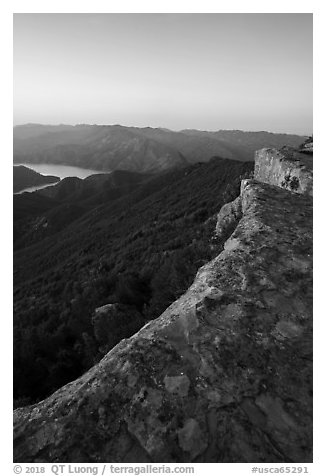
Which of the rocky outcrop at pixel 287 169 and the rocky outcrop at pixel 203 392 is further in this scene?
the rocky outcrop at pixel 287 169

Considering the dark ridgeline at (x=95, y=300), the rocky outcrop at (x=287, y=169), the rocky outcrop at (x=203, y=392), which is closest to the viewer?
the rocky outcrop at (x=203, y=392)

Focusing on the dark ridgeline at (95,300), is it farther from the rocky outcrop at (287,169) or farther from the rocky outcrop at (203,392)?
the rocky outcrop at (203,392)

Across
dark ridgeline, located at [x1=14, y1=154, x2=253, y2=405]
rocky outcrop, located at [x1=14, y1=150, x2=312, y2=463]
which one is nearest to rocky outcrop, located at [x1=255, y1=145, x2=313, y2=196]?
dark ridgeline, located at [x1=14, y1=154, x2=253, y2=405]

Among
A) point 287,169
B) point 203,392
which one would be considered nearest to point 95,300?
point 287,169

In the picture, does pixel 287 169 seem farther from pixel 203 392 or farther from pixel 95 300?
pixel 95 300

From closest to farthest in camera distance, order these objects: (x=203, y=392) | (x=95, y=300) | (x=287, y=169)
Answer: (x=203, y=392)
(x=287, y=169)
(x=95, y=300)

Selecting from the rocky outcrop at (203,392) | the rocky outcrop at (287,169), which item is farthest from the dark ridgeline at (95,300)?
the rocky outcrop at (203,392)
